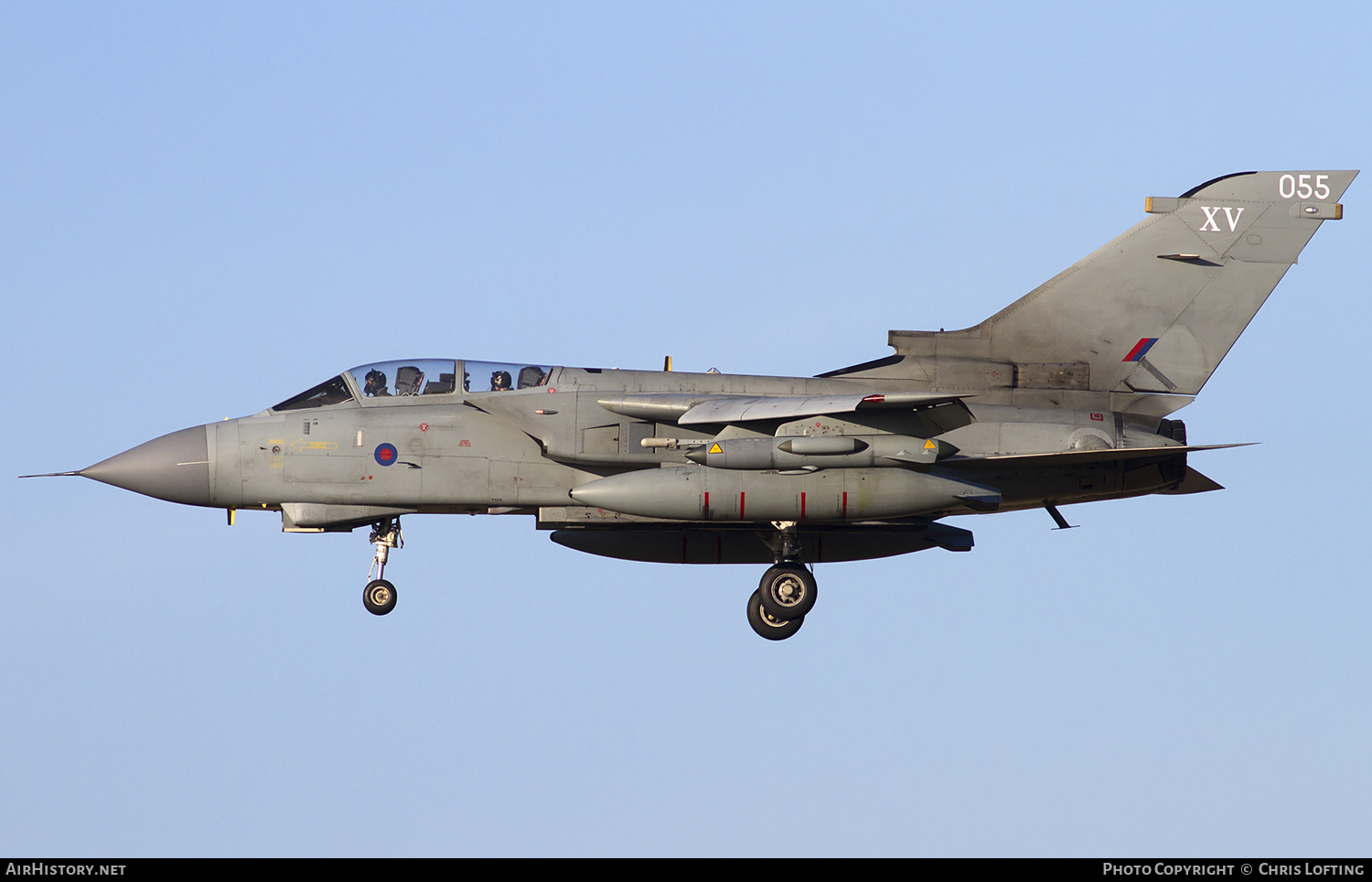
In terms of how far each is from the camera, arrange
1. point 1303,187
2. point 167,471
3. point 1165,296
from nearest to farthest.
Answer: point 167,471, point 1165,296, point 1303,187

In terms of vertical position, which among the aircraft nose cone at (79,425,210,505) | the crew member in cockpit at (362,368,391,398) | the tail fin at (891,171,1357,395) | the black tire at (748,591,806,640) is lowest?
the black tire at (748,591,806,640)

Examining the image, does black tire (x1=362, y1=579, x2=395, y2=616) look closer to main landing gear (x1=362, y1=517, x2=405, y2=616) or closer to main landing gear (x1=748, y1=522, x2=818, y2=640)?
main landing gear (x1=362, y1=517, x2=405, y2=616)

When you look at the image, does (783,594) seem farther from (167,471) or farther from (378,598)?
(167,471)

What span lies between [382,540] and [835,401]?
5973 millimetres

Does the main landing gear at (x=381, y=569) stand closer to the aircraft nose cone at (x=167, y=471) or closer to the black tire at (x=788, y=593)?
the aircraft nose cone at (x=167, y=471)

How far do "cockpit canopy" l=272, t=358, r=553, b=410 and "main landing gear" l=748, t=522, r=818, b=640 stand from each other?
3606 millimetres

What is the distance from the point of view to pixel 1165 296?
20906 millimetres

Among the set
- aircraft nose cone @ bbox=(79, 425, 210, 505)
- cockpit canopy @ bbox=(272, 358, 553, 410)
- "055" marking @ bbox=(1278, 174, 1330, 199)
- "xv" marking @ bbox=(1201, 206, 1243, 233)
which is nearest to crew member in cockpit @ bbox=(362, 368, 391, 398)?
cockpit canopy @ bbox=(272, 358, 553, 410)

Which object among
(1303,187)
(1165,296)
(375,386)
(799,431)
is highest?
(1303,187)

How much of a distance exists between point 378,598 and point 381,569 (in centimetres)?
42

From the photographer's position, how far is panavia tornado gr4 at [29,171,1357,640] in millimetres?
19062

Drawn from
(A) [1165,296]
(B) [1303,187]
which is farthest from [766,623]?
(B) [1303,187]
